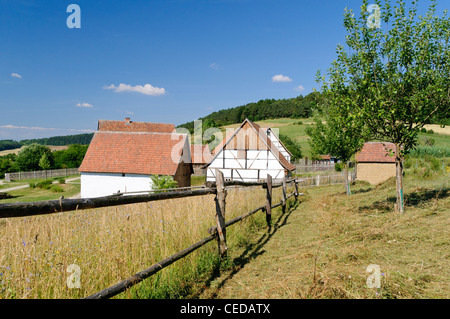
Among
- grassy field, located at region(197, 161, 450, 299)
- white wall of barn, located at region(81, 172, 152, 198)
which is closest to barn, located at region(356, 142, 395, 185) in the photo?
grassy field, located at region(197, 161, 450, 299)

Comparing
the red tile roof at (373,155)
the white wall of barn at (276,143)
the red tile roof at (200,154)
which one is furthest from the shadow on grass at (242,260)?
the red tile roof at (200,154)

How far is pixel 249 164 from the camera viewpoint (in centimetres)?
2686

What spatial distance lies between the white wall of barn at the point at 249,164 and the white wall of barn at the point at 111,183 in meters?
6.98

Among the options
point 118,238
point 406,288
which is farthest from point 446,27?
point 118,238

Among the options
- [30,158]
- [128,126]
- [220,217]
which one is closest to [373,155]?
[220,217]

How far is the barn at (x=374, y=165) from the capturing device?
81.0ft

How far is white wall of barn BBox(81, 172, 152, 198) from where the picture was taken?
26.9 metres

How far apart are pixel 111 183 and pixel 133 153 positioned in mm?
3733

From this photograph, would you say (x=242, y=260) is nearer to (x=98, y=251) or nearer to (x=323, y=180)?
(x=98, y=251)

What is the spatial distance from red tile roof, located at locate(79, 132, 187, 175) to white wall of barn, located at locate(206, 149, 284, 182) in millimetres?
4754

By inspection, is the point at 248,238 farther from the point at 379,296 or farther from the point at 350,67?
the point at 350,67

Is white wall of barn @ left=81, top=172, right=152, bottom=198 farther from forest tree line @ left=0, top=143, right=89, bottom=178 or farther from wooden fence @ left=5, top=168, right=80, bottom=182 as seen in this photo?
forest tree line @ left=0, top=143, right=89, bottom=178

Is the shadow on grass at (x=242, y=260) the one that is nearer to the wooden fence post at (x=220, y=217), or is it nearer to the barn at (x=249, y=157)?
the wooden fence post at (x=220, y=217)
